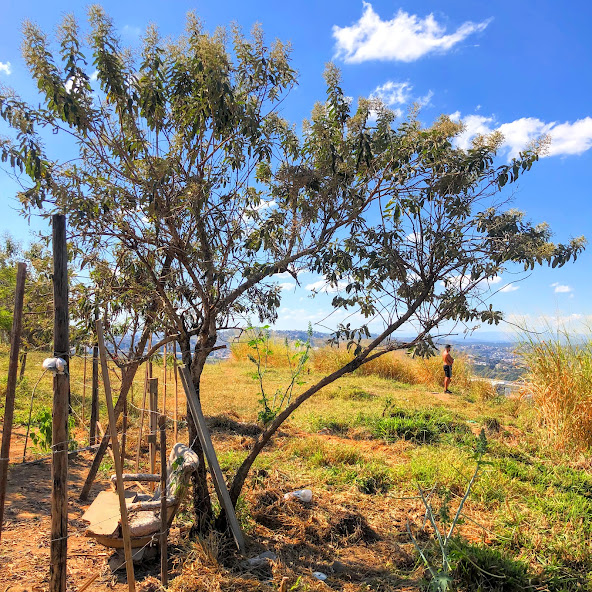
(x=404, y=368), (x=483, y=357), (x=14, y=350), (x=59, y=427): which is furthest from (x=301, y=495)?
(x=483, y=357)

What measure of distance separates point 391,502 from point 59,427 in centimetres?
324

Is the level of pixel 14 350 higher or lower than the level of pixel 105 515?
higher

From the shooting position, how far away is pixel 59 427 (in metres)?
2.71

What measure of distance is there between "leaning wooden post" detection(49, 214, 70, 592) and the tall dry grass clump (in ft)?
18.8

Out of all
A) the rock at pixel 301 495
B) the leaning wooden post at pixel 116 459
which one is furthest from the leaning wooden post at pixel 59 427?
the rock at pixel 301 495

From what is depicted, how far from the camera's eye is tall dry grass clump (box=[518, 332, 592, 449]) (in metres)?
5.95

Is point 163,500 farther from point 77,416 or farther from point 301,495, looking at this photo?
point 77,416

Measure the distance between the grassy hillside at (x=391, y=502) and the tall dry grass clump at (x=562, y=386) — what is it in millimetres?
248

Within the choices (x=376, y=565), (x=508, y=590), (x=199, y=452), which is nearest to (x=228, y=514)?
(x=199, y=452)

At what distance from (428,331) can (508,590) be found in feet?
6.15

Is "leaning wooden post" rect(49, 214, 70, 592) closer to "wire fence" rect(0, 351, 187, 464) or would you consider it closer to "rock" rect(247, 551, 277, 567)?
"wire fence" rect(0, 351, 187, 464)

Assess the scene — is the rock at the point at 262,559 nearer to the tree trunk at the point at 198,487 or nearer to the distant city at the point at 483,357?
the tree trunk at the point at 198,487

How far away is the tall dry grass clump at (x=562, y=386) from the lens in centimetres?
595

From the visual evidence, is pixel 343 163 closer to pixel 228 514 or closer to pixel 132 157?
pixel 132 157
